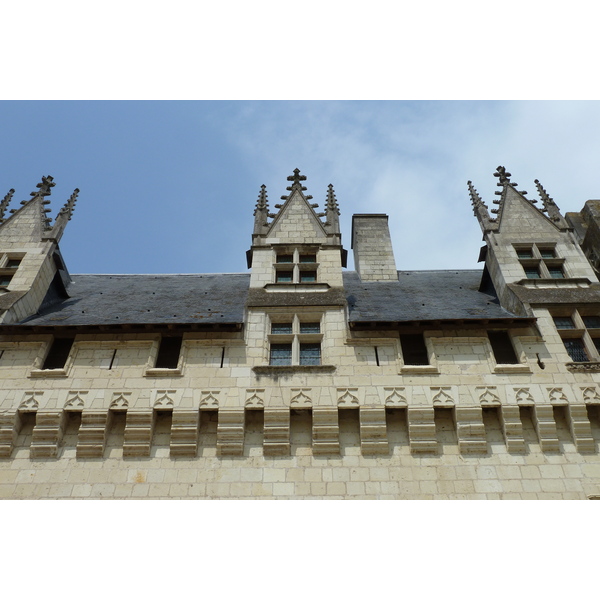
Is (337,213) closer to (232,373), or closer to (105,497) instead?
(232,373)

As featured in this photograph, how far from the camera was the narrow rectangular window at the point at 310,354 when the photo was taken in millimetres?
14773

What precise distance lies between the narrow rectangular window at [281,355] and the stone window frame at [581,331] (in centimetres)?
687

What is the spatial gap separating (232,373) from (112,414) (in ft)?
9.40

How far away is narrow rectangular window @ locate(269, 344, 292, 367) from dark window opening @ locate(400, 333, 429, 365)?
290cm

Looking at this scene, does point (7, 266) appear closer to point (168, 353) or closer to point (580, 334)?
point (168, 353)

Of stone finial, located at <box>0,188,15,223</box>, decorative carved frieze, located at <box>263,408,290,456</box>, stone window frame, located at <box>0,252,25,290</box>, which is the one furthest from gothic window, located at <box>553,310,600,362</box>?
stone finial, located at <box>0,188,15,223</box>

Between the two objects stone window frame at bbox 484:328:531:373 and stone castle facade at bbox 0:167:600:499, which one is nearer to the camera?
stone castle facade at bbox 0:167:600:499

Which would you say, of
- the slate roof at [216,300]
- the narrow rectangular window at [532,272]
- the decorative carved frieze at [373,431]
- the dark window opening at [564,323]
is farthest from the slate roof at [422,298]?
the decorative carved frieze at [373,431]

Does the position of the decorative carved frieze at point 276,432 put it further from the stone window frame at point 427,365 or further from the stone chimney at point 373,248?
the stone chimney at point 373,248

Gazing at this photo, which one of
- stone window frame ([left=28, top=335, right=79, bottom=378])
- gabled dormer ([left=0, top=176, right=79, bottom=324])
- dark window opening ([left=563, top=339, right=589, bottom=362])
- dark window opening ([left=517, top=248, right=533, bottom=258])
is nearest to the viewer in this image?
stone window frame ([left=28, top=335, right=79, bottom=378])

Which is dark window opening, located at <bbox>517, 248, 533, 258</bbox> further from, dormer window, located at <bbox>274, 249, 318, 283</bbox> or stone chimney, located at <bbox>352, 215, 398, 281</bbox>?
dormer window, located at <bbox>274, 249, 318, 283</bbox>

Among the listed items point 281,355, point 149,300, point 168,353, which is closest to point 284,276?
point 281,355

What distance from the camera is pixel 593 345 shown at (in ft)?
48.0

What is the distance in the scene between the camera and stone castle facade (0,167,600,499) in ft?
40.5
